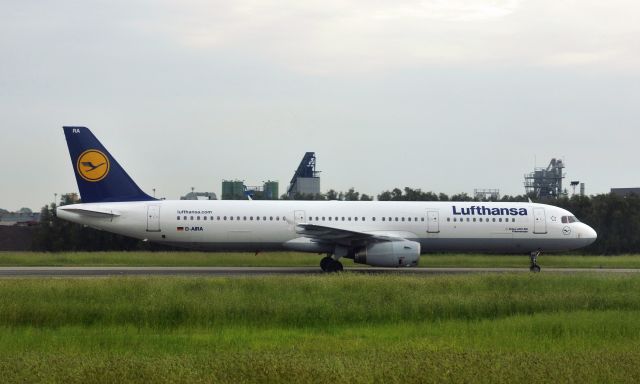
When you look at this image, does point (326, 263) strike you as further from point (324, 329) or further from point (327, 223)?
point (324, 329)

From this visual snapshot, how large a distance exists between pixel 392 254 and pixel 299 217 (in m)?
4.49

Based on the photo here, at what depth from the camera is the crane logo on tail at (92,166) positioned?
3105 centimetres

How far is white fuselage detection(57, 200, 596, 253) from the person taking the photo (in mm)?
30266

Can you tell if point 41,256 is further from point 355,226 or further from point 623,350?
point 623,350

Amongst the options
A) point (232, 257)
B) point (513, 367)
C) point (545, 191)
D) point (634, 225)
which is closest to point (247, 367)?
point (513, 367)

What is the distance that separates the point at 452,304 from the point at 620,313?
360cm

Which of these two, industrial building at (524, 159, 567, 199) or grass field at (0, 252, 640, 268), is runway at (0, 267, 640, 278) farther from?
industrial building at (524, 159, 567, 199)

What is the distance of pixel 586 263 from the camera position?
123ft

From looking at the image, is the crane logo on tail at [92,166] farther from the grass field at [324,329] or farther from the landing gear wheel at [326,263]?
the grass field at [324,329]

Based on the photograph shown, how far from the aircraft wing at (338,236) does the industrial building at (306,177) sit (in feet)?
153

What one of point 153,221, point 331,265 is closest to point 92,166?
point 153,221

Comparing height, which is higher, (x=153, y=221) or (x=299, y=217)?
(x=299, y=217)

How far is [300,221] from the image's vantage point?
30.6m

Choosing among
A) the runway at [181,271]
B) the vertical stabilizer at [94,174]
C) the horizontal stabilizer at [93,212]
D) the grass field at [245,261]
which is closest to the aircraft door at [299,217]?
the runway at [181,271]
